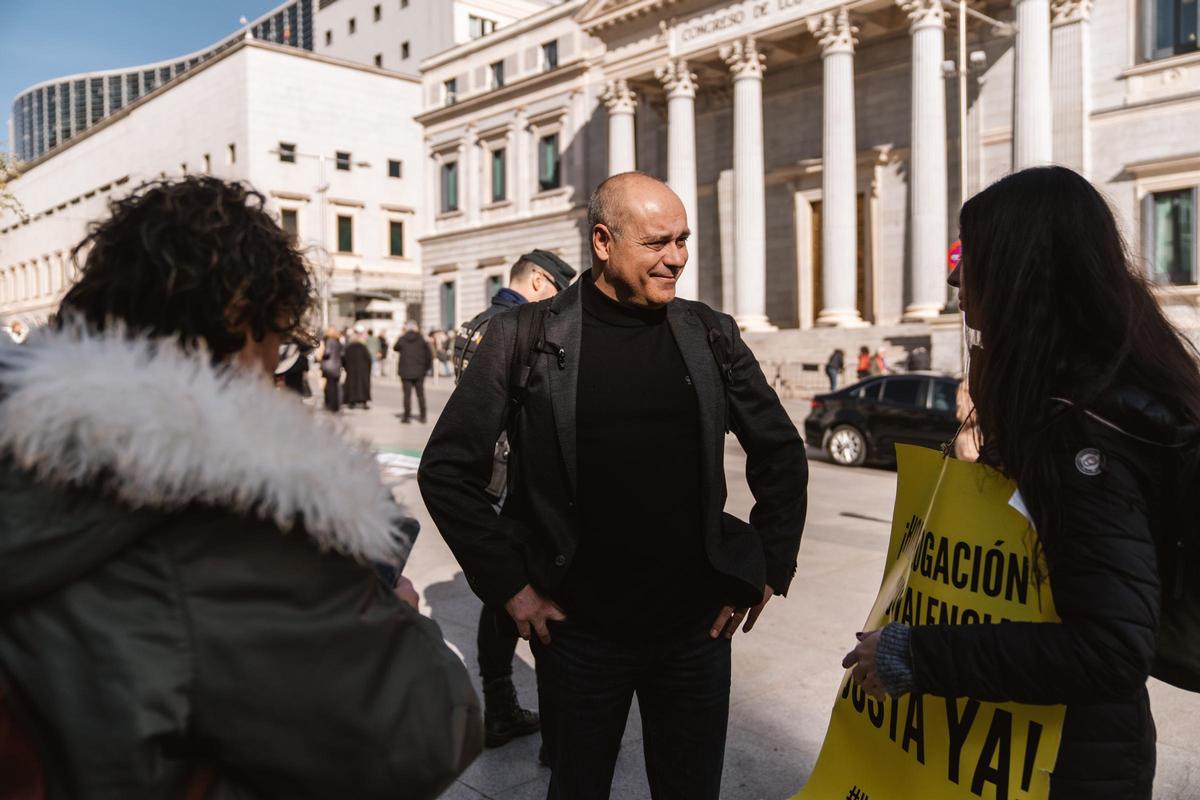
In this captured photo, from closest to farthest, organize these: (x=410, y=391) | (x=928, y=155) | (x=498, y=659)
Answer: (x=498, y=659)
(x=410, y=391)
(x=928, y=155)

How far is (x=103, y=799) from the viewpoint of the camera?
42.8 inches

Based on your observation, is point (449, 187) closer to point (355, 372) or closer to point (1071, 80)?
point (355, 372)

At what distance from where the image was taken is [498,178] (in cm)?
4400

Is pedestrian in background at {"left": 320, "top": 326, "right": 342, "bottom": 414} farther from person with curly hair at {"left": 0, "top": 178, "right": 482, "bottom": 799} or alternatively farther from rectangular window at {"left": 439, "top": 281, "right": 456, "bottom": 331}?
rectangular window at {"left": 439, "top": 281, "right": 456, "bottom": 331}

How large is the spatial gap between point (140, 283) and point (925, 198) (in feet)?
89.3

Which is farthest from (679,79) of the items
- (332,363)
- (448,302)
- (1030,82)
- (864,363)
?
(448,302)

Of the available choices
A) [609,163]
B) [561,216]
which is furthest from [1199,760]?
[561,216]

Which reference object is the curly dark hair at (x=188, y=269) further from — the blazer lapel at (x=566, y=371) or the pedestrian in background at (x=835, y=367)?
the pedestrian in background at (x=835, y=367)

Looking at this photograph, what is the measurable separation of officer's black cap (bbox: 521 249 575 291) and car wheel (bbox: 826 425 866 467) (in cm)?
1128

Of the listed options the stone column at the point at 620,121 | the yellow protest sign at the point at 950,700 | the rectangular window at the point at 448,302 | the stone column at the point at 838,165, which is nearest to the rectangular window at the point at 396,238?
the rectangular window at the point at 448,302

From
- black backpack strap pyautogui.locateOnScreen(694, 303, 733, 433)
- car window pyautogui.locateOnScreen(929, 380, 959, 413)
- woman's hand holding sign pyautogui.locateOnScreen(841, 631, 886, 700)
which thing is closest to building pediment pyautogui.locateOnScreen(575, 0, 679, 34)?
car window pyautogui.locateOnScreen(929, 380, 959, 413)

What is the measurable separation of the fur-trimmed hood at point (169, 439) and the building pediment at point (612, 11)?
33635mm

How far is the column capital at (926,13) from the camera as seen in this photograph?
85.0 feet

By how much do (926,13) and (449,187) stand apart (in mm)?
26140
